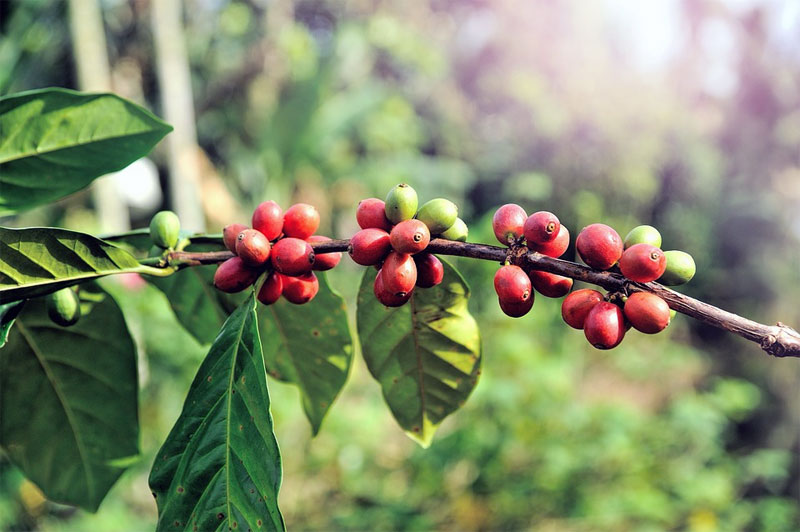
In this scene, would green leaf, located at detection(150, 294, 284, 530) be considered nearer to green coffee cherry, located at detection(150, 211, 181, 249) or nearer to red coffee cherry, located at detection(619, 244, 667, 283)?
green coffee cherry, located at detection(150, 211, 181, 249)

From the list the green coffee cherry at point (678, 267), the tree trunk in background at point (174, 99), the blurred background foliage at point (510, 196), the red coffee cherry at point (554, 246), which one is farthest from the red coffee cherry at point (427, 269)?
the tree trunk in background at point (174, 99)

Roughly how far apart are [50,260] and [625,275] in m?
0.57

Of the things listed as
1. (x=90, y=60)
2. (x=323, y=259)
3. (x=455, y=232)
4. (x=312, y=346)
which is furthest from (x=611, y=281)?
(x=90, y=60)

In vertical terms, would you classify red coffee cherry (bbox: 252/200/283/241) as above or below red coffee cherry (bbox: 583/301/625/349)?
above

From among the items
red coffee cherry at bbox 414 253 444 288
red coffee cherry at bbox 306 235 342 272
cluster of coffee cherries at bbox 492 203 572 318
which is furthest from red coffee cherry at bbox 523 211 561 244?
red coffee cherry at bbox 306 235 342 272

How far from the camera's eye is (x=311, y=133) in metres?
7.29

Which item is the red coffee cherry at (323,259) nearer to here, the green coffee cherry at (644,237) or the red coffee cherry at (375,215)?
the red coffee cherry at (375,215)

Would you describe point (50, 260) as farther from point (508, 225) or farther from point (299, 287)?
point (508, 225)

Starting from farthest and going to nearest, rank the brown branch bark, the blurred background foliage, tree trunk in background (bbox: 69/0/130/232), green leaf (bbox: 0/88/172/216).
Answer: tree trunk in background (bbox: 69/0/130/232), the blurred background foliage, green leaf (bbox: 0/88/172/216), the brown branch bark

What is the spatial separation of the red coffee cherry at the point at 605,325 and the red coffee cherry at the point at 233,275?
0.34 metres

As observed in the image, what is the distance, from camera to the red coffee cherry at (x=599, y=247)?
0.57 metres

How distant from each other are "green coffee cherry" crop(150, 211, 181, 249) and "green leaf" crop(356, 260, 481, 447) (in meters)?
0.24

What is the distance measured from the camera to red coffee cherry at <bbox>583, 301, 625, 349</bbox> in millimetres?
555

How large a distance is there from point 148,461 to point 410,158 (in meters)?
7.55
